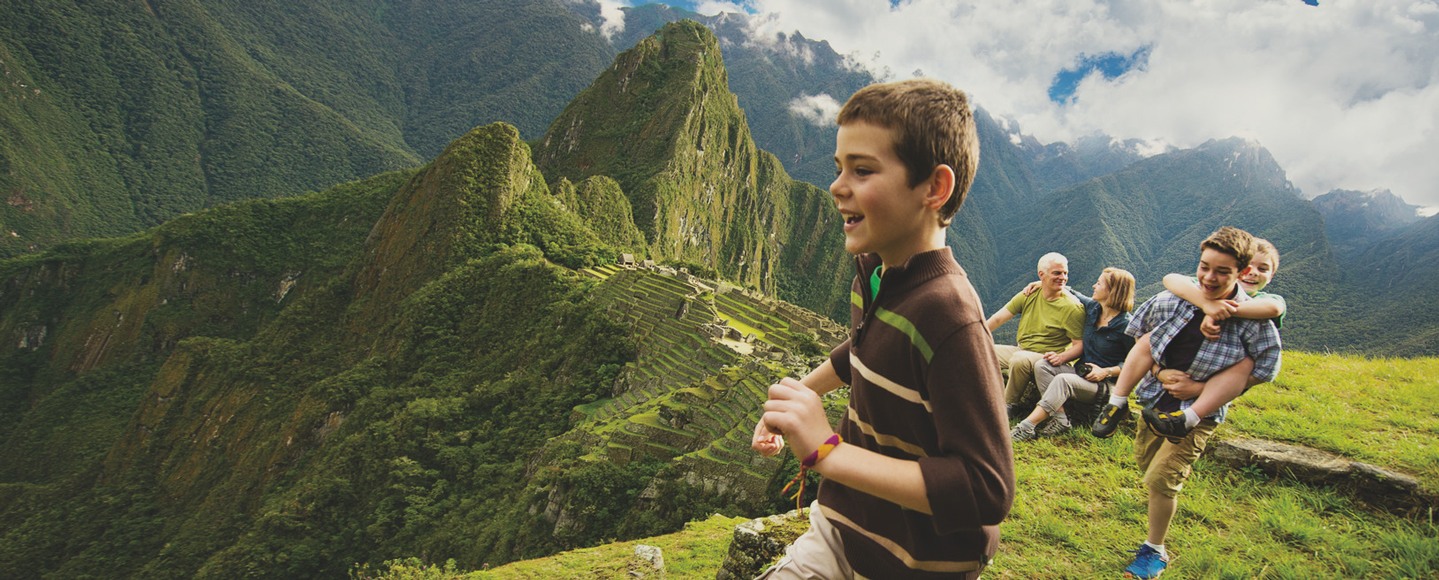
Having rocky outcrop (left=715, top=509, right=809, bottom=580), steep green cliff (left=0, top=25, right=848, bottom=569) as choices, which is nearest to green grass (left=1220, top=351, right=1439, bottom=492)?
rocky outcrop (left=715, top=509, right=809, bottom=580)

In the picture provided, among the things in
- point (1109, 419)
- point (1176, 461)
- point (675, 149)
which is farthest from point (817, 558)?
point (675, 149)

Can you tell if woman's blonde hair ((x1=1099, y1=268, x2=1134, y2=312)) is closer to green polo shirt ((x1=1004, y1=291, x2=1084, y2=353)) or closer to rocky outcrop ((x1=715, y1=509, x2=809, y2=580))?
green polo shirt ((x1=1004, y1=291, x2=1084, y2=353))

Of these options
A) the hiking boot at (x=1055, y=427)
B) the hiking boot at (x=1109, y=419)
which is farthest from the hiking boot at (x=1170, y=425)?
the hiking boot at (x=1055, y=427)

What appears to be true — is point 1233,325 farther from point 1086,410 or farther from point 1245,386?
point 1086,410

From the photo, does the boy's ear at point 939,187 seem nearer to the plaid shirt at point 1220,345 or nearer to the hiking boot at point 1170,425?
the hiking boot at point 1170,425

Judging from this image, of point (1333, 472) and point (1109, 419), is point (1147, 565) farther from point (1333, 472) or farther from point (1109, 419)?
point (1333, 472)

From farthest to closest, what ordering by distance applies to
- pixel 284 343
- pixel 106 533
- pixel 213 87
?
pixel 213 87 < pixel 284 343 < pixel 106 533

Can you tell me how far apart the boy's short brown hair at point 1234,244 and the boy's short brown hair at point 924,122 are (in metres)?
3.17

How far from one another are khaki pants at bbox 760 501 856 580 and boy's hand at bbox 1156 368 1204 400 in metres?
3.17

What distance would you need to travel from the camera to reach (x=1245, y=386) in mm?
3570

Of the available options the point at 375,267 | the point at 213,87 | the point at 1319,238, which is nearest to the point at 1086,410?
the point at 375,267

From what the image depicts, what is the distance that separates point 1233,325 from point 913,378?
3542mm

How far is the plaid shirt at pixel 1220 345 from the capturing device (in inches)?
141

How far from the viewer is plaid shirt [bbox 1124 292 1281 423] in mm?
3574
